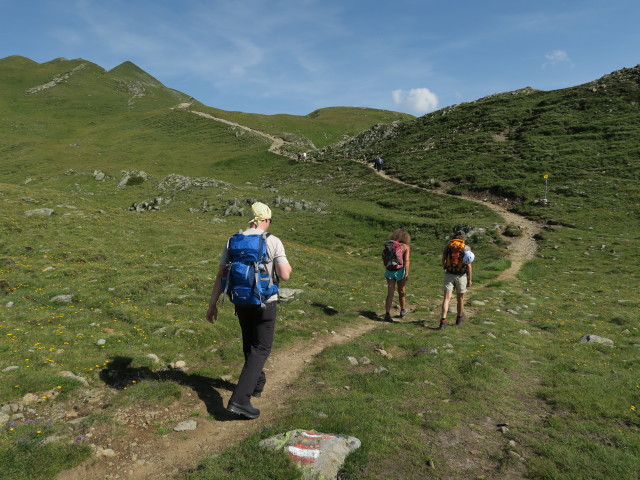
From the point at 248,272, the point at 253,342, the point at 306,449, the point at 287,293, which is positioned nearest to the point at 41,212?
the point at 287,293

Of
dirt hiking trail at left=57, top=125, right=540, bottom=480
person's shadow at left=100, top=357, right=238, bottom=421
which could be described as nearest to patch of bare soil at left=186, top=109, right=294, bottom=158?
person's shadow at left=100, top=357, right=238, bottom=421

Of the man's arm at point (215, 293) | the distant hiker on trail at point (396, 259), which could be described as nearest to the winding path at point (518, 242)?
the distant hiker on trail at point (396, 259)

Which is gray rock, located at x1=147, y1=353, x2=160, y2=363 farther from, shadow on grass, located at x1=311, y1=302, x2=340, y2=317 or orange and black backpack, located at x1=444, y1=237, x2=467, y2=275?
orange and black backpack, located at x1=444, y1=237, x2=467, y2=275

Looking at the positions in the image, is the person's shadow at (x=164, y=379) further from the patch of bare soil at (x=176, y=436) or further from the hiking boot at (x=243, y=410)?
the hiking boot at (x=243, y=410)

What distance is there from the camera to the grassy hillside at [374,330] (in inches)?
238

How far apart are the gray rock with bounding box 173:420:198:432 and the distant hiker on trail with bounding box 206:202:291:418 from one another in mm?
717

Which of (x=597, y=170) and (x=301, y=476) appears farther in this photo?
(x=597, y=170)

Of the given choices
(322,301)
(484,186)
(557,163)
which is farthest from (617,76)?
(322,301)

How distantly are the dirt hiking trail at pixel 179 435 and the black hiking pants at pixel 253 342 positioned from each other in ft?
1.95

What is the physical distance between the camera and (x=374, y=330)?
1273cm

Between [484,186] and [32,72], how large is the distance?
204m

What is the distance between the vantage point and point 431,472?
5363 millimetres

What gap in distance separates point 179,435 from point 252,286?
303 cm

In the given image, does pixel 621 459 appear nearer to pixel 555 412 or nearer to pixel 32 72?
pixel 555 412
